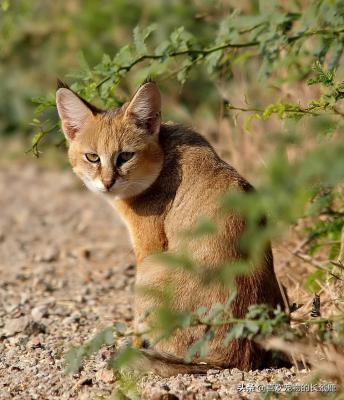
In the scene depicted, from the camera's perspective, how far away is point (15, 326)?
534cm

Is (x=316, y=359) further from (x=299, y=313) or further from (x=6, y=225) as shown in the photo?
(x=6, y=225)

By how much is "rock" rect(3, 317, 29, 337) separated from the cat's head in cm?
101

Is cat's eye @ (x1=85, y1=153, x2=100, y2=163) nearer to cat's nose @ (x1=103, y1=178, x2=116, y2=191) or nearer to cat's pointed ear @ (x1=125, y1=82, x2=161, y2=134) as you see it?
cat's nose @ (x1=103, y1=178, x2=116, y2=191)

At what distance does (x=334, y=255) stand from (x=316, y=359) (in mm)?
1749

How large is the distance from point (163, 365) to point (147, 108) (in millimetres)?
1805

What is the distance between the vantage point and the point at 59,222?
8961 mm

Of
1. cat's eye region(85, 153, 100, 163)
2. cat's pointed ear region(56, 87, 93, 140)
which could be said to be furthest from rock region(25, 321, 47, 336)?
cat's pointed ear region(56, 87, 93, 140)

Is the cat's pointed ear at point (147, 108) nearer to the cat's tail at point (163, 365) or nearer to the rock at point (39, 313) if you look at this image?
the rock at point (39, 313)

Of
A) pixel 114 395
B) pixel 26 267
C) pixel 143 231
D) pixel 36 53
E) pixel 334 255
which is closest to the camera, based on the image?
pixel 114 395

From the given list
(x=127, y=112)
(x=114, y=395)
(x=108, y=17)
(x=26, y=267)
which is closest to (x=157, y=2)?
(x=108, y=17)

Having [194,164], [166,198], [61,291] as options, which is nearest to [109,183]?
[166,198]

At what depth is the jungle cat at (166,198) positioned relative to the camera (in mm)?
4484

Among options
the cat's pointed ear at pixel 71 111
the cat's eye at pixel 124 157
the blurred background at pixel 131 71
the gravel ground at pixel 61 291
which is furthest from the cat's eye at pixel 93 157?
the blurred background at pixel 131 71

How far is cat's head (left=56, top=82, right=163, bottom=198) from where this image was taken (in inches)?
207
